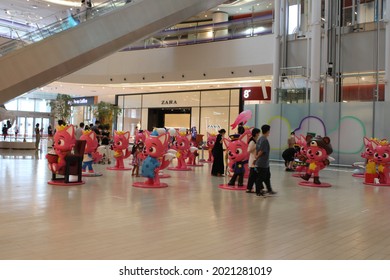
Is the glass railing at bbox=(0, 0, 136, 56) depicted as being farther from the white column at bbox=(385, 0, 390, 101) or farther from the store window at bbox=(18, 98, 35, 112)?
the store window at bbox=(18, 98, 35, 112)

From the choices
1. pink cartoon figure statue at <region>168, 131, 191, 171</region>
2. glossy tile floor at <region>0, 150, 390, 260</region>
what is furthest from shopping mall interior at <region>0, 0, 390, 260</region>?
pink cartoon figure statue at <region>168, 131, 191, 171</region>

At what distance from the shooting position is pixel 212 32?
22906 millimetres

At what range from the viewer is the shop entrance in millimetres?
33188

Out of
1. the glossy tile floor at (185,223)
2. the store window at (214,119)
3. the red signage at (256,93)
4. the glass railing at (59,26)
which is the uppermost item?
the glass railing at (59,26)

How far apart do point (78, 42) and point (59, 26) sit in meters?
1.01

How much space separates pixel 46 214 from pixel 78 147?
3.85 meters

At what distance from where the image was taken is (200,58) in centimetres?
2281

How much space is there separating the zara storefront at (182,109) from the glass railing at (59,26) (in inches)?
564

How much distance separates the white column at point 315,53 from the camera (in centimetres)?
1859

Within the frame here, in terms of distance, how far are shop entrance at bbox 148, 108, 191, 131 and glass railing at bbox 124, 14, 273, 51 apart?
9251 millimetres

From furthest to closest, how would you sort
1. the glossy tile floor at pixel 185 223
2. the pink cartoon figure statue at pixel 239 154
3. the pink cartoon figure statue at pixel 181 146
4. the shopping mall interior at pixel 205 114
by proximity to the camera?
the pink cartoon figure statue at pixel 181 146, the pink cartoon figure statue at pixel 239 154, the shopping mall interior at pixel 205 114, the glossy tile floor at pixel 185 223

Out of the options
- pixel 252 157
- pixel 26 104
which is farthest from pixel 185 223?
pixel 26 104

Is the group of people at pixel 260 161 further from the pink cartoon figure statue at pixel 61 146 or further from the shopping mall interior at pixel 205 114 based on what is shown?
the pink cartoon figure statue at pixel 61 146

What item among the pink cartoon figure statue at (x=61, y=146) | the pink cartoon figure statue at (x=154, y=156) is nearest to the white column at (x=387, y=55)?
the pink cartoon figure statue at (x=154, y=156)
